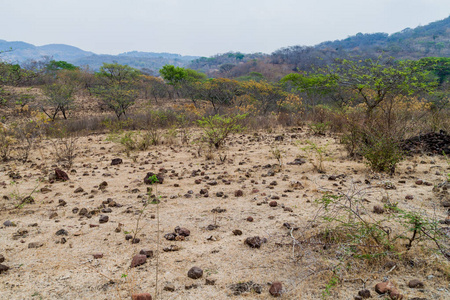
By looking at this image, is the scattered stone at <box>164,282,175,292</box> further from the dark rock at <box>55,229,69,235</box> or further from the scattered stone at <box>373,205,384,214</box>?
the scattered stone at <box>373,205,384,214</box>

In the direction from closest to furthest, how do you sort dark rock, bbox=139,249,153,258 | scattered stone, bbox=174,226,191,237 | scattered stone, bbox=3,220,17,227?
dark rock, bbox=139,249,153,258 → scattered stone, bbox=174,226,191,237 → scattered stone, bbox=3,220,17,227

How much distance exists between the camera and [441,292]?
146cm

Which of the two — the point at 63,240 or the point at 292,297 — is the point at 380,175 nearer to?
the point at 292,297

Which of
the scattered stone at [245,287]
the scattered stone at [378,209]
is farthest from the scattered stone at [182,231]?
the scattered stone at [378,209]

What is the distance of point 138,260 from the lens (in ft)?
6.40

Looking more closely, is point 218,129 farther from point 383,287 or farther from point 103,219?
point 383,287

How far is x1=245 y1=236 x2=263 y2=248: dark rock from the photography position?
7.02ft

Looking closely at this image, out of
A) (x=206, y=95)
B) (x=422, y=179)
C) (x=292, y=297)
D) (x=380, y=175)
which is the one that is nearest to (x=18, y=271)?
(x=292, y=297)

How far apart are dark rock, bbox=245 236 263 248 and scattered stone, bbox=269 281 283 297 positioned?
20.0 inches

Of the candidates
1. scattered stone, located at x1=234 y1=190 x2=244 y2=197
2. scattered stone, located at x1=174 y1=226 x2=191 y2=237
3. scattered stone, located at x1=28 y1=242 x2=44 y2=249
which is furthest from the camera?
scattered stone, located at x1=234 y1=190 x2=244 y2=197

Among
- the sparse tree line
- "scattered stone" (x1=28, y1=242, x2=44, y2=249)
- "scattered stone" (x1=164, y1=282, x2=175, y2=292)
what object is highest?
the sparse tree line

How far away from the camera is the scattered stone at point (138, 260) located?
6.34ft

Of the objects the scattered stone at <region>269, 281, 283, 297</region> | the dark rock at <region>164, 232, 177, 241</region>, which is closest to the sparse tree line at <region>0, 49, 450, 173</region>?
the scattered stone at <region>269, 281, 283, 297</region>

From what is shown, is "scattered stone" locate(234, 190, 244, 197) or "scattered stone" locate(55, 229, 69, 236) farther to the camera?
"scattered stone" locate(234, 190, 244, 197)
